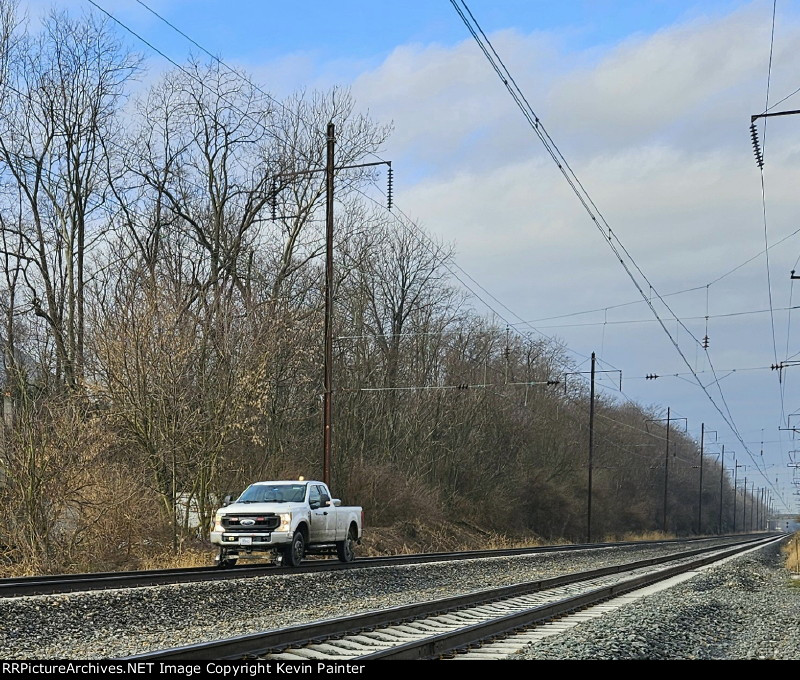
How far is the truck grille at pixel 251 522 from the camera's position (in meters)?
21.4

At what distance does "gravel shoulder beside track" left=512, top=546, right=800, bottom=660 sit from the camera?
427 inches

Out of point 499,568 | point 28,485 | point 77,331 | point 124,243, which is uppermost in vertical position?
point 124,243

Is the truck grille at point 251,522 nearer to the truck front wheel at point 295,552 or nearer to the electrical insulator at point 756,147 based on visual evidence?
the truck front wheel at point 295,552

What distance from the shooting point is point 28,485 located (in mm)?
21734

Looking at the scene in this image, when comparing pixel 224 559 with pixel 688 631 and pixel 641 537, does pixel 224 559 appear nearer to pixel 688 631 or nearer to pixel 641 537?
pixel 688 631

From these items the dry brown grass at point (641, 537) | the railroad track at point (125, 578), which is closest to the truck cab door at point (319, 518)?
the railroad track at point (125, 578)

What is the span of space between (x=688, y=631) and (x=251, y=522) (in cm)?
1077

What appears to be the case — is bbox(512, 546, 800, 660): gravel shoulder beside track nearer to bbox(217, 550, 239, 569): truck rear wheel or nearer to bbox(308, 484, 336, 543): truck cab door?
bbox(308, 484, 336, 543): truck cab door

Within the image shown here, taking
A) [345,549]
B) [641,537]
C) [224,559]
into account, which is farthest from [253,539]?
[641,537]

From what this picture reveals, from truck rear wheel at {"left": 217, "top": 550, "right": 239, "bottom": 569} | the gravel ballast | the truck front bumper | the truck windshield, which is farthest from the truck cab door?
truck rear wheel at {"left": 217, "top": 550, "right": 239, "bottom": 569}
